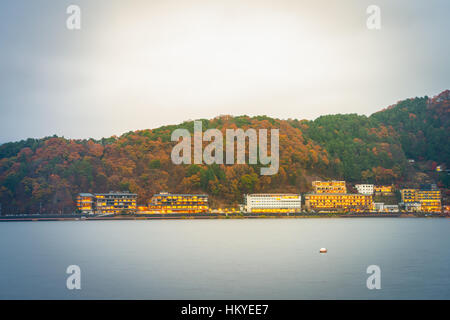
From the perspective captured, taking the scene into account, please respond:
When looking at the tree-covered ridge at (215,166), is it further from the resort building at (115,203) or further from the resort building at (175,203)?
the resort building at (175,203)

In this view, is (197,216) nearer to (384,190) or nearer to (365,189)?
(365,189)

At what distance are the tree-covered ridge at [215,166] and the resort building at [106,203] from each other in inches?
129

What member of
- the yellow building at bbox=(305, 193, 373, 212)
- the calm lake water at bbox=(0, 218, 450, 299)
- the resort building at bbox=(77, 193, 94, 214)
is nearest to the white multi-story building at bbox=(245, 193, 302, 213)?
the yellow building at bbox=(305, 193, 373, 212)

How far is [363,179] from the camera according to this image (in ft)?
411

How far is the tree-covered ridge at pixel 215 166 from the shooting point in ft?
339

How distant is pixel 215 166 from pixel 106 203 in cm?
2611

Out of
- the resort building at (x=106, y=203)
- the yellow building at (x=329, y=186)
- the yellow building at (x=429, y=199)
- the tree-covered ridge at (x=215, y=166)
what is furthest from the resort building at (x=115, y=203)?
the yellow building at (x=429, y=199)

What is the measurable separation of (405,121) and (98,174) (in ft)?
→ 304

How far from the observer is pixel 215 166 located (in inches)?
4481

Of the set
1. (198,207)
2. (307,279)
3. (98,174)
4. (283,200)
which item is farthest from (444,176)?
(307,279)

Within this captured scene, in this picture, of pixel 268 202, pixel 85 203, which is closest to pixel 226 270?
pixel 268 202

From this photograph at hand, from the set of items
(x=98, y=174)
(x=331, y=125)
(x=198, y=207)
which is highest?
(x=331, y=125)

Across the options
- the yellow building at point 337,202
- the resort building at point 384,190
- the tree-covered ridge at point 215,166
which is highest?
the tree-covered ridge at point 215,166
